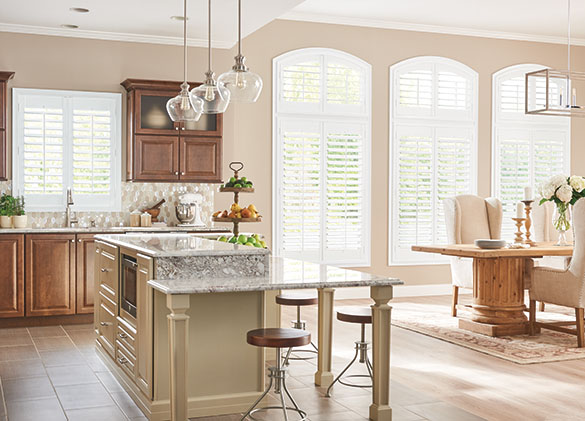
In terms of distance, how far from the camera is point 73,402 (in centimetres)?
413

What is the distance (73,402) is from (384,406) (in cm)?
176

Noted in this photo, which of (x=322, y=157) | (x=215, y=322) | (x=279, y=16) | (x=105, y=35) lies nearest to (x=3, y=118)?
(x=105, y=35)

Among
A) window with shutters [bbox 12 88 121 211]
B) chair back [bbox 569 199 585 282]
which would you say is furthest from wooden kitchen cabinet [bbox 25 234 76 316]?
chair back [bbox 569 199 585 282]

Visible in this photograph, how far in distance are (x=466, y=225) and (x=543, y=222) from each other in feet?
3.26

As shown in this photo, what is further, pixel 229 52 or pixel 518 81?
pixel 518 81

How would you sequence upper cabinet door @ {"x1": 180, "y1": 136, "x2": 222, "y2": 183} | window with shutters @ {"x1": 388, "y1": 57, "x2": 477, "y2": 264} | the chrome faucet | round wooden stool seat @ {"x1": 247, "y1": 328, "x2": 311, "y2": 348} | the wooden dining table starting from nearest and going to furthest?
round wooden stool seat @ {"x1": 247, "y1": 328, "x2": 311, "y2": 348} → the wooden dining table → the chrome faucet → upper cabinet door @ {"x1": 180, "y1": 136, "x2": 222, "y2": 183} → window with shutters @ {"x1": 388, "y1": 57, "x2": 477, "y2": 264}

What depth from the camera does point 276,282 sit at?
353cm

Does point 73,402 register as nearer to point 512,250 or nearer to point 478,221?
point 512,250

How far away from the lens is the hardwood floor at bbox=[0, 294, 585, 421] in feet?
12.9

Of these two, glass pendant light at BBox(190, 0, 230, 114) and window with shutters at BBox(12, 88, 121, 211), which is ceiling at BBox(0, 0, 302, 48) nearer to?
window with shutters at BBox(12, 88, 121, 211)

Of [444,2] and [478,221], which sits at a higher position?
[444,2]

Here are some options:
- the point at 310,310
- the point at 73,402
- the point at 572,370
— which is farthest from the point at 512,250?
the point at 73,402

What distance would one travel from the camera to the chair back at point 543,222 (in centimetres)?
760

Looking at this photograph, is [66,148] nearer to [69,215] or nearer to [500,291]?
[69,215]
